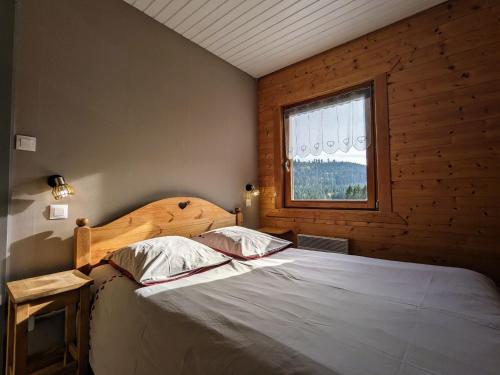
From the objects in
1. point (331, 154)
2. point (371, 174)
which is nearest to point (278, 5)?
point (331, 154)

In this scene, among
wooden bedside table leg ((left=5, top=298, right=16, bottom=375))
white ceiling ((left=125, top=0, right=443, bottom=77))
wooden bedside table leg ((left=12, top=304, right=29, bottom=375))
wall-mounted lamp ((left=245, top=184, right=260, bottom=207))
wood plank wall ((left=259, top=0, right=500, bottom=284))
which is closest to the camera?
wooden bedside table leg ((left=12, top=304, right=29, bottom=375))

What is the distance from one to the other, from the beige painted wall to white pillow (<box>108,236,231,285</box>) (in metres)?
0.43

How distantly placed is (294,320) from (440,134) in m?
2.01

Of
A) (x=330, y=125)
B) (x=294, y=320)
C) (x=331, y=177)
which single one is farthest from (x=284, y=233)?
(x=294, y=320)

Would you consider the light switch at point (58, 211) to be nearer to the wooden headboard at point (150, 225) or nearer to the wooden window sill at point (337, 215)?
the wooden headboard at point (150, 225)

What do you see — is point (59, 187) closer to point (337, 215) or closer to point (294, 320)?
point (294, 320)

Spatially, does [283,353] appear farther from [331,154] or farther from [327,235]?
[331,154]

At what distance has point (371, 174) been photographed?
2502mm

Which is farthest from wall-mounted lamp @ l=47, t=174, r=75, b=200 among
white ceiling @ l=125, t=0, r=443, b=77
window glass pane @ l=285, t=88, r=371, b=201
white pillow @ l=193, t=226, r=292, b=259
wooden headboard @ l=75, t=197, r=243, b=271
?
window glass pane @ l=285, t=88, r=371, b=201

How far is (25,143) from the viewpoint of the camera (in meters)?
1.52

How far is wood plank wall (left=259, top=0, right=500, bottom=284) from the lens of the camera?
A: 1.93 metres

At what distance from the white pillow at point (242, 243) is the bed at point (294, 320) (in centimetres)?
19

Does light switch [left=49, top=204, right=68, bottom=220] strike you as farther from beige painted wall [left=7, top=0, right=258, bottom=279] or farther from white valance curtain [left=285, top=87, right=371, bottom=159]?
white valance curtain [left=285, top=87, right=371, bottom=159]

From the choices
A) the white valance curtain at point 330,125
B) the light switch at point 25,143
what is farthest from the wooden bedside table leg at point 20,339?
the white valance curtain at point 330,125
